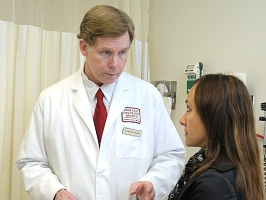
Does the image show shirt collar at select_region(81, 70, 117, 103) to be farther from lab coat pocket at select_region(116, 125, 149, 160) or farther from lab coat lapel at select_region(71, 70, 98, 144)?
lab coat pocket at select_region(116, 125, 149, 160)

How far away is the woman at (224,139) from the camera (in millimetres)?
854

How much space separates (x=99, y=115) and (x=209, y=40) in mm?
1189

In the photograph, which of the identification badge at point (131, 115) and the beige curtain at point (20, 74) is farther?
the beige curtain at point (20, 74)

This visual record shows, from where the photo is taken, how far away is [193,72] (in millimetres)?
2205

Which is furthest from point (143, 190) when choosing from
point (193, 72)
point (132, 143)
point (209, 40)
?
point (209, 40)

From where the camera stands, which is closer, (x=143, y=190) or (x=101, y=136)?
(x=143, y=190)

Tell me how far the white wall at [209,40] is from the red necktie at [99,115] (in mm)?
1035

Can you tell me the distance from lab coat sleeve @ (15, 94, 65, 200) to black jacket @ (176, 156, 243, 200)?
549 millimetres

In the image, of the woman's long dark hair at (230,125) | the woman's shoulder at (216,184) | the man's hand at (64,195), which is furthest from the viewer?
the man's hand at (64,195)

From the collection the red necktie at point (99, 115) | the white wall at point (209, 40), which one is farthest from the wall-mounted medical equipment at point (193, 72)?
the red necktie at point (99, 115)

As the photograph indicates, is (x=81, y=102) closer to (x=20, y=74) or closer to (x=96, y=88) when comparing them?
(x=96, y=88)

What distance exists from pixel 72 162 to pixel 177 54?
1.44 meters

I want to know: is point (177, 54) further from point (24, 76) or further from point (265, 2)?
point (24, 76)

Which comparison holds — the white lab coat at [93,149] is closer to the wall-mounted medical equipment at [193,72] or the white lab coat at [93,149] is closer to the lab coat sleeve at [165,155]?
the lab coat sleeve at [165,155]
